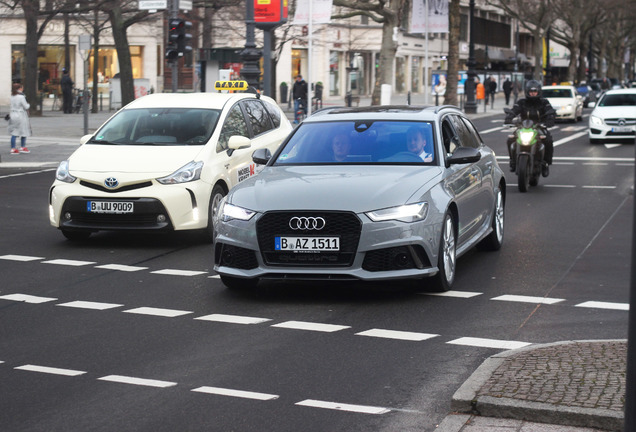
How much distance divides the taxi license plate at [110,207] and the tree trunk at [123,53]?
86.1 ft

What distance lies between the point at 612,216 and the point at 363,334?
8228mm

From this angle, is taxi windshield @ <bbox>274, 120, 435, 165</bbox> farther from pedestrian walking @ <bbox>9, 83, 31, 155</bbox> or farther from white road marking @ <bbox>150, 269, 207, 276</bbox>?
pedestrian walking @ <bbox>9, 83, 31, 155</bbox>

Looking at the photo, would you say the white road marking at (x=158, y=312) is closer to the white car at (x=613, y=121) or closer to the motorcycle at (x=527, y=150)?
the motorcycle at (x=527, y=150)

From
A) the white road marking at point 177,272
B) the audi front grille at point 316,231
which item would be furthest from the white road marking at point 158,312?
the white road marking at point 177,272

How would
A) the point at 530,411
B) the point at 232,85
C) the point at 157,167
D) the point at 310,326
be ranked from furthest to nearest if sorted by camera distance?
the point at 232,85 → the point at 157,167 → the point at 310,326 → the point at 530,411

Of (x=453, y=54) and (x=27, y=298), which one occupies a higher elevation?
(x=453, y=54)

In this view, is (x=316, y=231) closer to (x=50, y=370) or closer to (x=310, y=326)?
(x=310, y=326)

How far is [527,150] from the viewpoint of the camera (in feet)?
61.8

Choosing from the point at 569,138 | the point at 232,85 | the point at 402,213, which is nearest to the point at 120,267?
the point at 402,213

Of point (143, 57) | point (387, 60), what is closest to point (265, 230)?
point (387, 60)

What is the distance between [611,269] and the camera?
10.8m

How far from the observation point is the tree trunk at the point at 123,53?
37688mm

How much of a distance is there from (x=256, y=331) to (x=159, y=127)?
5.87m

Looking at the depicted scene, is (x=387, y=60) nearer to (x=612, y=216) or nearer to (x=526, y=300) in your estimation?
(x=612, y=216)
